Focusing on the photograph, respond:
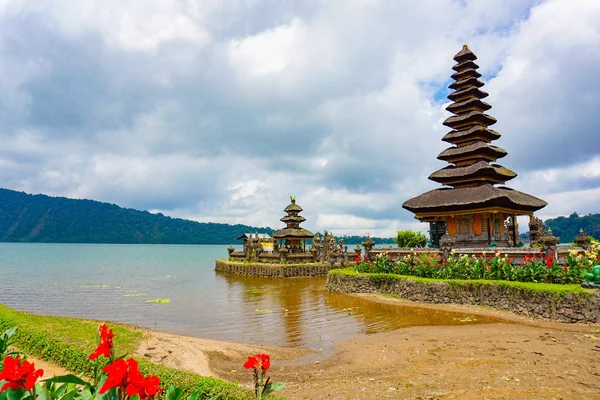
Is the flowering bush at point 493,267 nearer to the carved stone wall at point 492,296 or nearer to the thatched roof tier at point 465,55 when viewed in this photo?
the carved stone wall at point 492,296

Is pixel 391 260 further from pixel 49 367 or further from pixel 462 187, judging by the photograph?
pixel 49 367

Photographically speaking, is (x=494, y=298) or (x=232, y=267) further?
(x=232, y=267)

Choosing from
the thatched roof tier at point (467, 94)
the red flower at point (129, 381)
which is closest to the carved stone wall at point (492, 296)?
the red flower at point (129, 381)

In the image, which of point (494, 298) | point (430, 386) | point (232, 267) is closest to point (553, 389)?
point (430, 386)

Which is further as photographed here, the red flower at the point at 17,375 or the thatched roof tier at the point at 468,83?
the thatched roof tier at the point at 468,83

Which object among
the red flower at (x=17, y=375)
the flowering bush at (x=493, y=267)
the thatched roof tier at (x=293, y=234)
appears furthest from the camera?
the thatched roof tier at (x=293, y=234)

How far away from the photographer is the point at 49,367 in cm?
859

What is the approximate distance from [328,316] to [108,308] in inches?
534

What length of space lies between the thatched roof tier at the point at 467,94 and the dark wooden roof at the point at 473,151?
5.22 metres

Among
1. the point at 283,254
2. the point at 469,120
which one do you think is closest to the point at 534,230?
the point at 469,120

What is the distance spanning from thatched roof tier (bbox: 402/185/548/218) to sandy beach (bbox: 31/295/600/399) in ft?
41.4

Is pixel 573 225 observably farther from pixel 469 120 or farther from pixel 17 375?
pixel 17 375

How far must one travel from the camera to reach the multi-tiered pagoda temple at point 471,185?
2666 cm

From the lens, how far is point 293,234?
149ft
